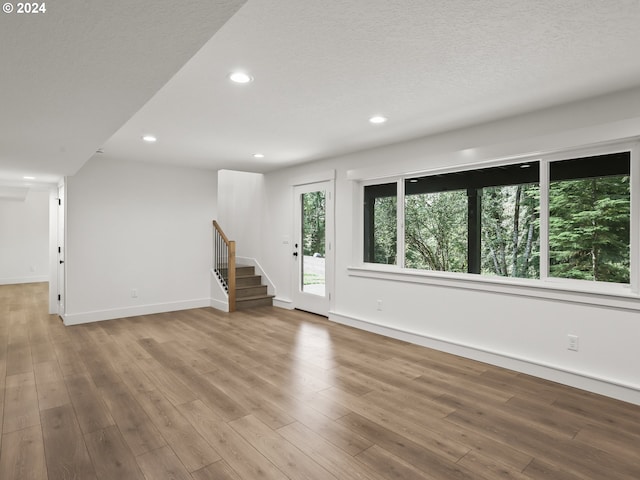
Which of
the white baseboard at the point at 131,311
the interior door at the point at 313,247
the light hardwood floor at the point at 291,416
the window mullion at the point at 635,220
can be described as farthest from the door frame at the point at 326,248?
the window mullion at the point at 635,220

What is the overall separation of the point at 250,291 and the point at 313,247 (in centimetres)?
154

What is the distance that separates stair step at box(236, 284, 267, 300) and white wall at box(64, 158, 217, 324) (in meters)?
0.60

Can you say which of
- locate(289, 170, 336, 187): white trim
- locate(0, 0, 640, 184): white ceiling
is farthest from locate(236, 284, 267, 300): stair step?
locate(0, 0, 640, 184): white ceiling

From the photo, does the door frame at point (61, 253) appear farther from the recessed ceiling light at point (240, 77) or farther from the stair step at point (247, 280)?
the recessed ceiling light at point (240, 77)

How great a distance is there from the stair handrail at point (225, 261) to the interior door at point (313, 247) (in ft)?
3.40

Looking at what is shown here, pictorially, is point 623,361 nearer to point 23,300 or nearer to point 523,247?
point 523,247

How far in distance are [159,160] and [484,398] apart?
523 cm

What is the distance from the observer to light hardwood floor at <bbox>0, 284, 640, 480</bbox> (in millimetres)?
1999

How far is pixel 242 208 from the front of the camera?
7.55 m

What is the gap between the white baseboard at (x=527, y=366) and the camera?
111 inches

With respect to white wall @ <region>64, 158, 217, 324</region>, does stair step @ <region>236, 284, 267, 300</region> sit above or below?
below

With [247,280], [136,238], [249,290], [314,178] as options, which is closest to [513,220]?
[314,178]

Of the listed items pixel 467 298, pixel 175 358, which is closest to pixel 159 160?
pixel 175 358

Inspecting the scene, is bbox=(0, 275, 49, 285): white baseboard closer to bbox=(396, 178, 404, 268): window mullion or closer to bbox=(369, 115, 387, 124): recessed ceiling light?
bbox=(396, 178, 404, 268): window mullion
